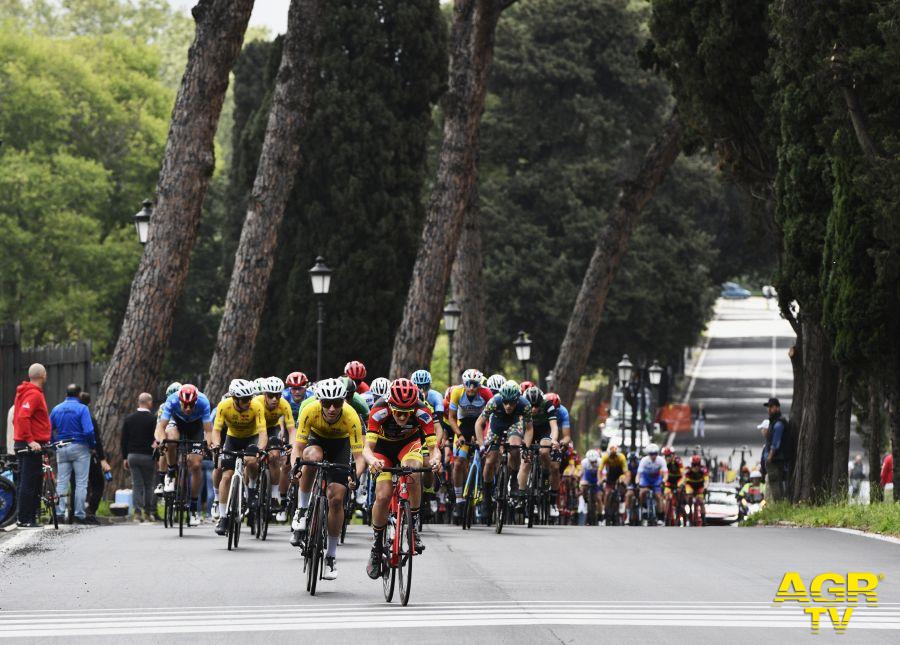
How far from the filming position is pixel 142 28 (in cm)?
10519

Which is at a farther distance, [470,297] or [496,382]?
[470,297]

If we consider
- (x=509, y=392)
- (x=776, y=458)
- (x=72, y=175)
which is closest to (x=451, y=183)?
(x=776, y=458)

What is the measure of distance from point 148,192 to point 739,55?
40.3 metres

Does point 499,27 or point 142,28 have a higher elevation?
point 142,28

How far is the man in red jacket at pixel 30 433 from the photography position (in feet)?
68.9

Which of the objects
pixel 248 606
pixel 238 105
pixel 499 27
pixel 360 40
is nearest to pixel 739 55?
pixel 248 606

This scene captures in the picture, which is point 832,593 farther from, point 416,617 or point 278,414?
point 278,414

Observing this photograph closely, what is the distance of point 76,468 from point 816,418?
11777 mm

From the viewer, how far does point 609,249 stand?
4147cm

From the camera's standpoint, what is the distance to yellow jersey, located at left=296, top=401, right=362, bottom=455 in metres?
15.1

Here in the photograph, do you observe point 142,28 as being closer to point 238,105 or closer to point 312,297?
point 238,105

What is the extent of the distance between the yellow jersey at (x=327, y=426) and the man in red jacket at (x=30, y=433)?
22.2 feet

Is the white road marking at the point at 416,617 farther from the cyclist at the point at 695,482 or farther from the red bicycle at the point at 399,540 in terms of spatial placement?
the cyclist at the point at 695,482

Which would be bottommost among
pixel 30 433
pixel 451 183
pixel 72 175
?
pixel 30 433
